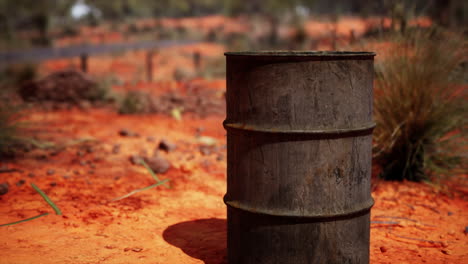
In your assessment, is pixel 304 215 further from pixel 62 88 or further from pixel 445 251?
pixel 62 88

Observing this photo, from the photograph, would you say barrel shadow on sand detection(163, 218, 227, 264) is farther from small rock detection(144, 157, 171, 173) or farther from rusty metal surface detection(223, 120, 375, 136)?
small rock detection(144, 157, 171, 173)

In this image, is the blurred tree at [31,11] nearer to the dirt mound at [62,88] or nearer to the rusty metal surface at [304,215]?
the dirt mound at [62,88]

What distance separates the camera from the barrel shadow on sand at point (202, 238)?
11.9ft

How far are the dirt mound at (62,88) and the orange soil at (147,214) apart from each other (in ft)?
10.4

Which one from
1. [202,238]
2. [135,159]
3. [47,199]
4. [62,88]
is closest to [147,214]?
[202,238]

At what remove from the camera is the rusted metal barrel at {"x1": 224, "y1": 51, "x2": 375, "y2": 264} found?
290 cm

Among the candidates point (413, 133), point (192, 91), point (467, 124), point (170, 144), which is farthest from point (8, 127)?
point (192, 91)

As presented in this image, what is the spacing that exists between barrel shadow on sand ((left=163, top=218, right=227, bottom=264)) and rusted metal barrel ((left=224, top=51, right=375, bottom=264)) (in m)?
0.55

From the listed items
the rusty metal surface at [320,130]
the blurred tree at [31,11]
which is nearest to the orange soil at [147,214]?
the rusty metal surface at [320,130]

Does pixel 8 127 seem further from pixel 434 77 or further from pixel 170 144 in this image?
pixel 434 77

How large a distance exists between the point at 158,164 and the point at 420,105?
8.94ft

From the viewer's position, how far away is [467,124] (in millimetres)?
5371

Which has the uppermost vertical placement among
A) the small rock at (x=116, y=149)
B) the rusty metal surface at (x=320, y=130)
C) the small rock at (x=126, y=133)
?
the rusty metal surface at (x=320, y=130)

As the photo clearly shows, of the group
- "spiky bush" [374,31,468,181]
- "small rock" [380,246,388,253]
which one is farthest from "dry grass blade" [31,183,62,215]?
"spiky bush" [374,31,468,181]
